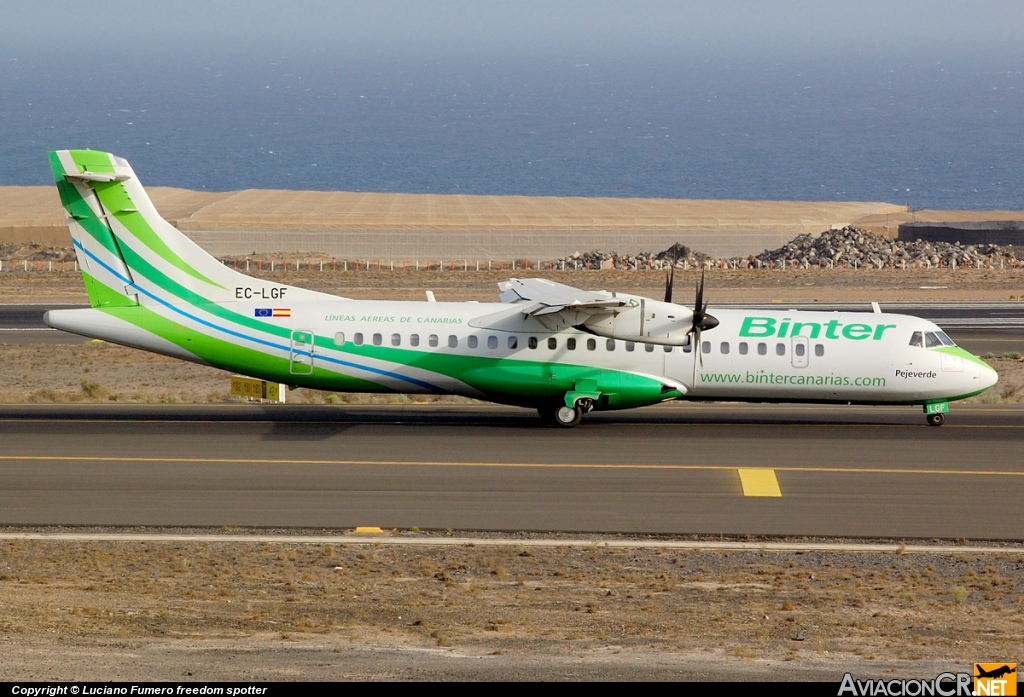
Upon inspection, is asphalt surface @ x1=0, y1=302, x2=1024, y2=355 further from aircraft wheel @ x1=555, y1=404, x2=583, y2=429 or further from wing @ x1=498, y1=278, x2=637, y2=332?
wing @ x1=498, y1=278, x2=637, y2=332

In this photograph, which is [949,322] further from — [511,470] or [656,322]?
[511,470]

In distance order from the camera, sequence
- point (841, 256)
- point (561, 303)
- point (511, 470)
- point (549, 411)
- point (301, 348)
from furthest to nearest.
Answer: point (841, 256) → point (549, 411) → point (301, 348) → point (561, 303) → point (511, 470)

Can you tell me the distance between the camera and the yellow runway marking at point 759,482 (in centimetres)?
2361

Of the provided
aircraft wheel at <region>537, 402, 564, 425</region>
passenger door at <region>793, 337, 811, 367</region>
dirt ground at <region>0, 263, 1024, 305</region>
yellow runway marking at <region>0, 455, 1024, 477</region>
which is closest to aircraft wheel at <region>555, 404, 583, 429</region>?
aircraft wheel at <region>537, 402, 564, 425</region>

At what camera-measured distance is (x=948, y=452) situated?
88.7 ft

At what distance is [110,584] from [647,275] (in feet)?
157

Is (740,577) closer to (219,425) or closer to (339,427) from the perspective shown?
(339,427)

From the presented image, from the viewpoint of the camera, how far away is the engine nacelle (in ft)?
92.9

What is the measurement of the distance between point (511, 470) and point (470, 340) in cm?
505

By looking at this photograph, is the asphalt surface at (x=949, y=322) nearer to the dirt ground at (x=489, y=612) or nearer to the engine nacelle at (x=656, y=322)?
the engine nacelle at (x=656, y=322)

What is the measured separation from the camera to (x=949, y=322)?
49.7m

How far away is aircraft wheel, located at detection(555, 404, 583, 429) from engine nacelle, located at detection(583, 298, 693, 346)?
2406 mm

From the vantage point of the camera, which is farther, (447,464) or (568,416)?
(568,416)

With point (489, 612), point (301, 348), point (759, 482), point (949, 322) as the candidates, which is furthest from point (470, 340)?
point (949, 322)
